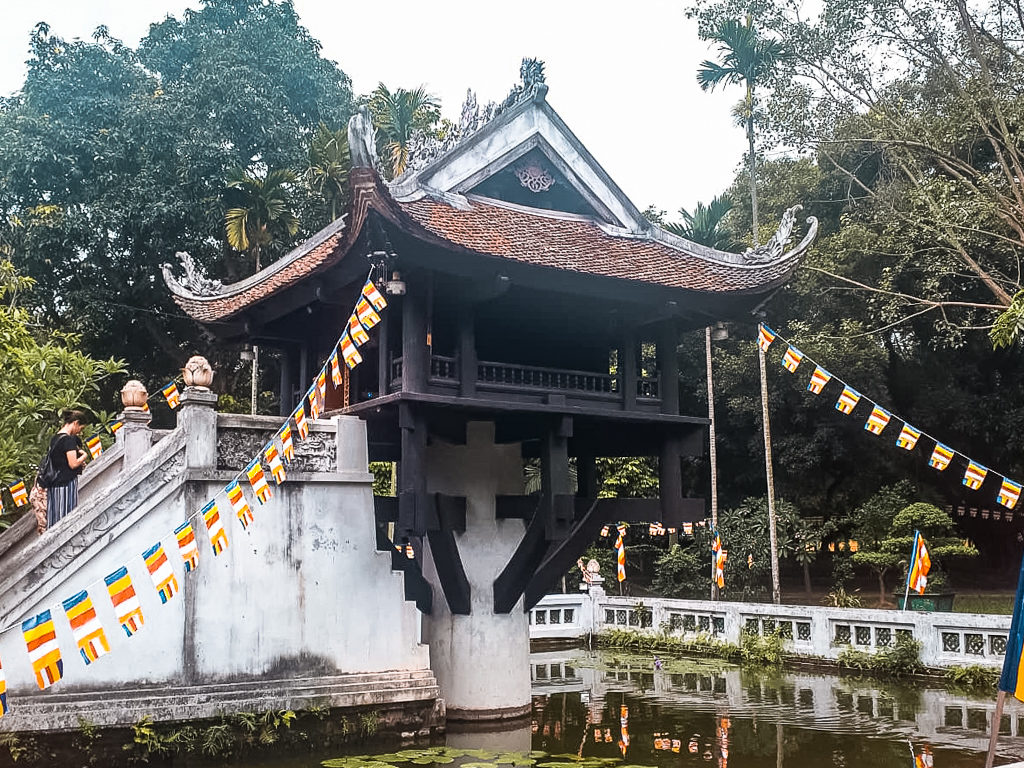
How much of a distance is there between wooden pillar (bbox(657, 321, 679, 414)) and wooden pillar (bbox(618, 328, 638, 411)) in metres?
0.39

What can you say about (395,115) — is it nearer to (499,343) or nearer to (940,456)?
(499,343)

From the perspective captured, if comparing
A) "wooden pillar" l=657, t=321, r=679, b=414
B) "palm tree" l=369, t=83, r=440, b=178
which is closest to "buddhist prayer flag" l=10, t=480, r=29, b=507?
"wooden pillar" l=657, t=321, r=679, b=414

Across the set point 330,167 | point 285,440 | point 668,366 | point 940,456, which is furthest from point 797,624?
point 330,167

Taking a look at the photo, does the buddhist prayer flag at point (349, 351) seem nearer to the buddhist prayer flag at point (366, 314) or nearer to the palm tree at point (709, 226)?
the buddhist prayer flag at point (366, 314)

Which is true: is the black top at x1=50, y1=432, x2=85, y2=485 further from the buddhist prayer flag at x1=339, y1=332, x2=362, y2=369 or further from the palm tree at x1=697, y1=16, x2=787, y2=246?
the palm tree at x1=697, y1=16, x2=787, y2=246

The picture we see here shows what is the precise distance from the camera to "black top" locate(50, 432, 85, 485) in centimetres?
964

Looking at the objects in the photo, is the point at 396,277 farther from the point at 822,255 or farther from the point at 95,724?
the point at 822,255

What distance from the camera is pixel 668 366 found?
1265 cm

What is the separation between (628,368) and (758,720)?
180 inches

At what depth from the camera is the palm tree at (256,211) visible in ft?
79.3

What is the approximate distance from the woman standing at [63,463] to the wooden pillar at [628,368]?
6.26m

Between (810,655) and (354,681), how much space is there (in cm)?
849

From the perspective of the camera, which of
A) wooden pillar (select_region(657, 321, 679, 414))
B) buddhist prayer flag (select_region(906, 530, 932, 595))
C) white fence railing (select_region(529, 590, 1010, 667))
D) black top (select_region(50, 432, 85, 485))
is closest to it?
black top (select_region(50, 432, 85, 485))

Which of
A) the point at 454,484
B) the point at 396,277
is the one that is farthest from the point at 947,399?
the point at 396,277
